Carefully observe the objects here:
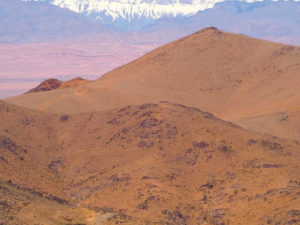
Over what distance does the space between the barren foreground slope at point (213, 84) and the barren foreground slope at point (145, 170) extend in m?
14.6

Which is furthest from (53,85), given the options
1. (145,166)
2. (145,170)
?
(145,170)

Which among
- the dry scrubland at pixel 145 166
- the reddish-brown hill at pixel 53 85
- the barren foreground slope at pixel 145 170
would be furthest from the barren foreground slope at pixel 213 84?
the barren foreground slope at pixel 145 170

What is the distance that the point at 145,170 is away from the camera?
4097cm

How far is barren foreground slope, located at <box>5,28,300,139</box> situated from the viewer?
2594 inches

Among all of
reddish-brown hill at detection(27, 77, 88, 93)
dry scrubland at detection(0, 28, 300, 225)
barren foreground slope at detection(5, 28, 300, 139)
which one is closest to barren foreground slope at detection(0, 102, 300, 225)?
dry scrubland at detection(0, 28, 300, 225)

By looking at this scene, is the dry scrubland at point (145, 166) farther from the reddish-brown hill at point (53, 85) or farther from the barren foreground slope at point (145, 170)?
the reddish-brown hill at point (53, 85)

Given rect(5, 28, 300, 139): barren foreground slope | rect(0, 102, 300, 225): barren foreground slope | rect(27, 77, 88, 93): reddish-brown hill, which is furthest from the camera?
rect(27, 77, 88, 93): reddish-brown hill

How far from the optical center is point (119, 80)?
7800cm

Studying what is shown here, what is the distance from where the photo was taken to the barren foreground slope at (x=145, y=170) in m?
34.1

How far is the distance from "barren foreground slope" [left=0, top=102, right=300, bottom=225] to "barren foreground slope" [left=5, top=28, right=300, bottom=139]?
47.7ft

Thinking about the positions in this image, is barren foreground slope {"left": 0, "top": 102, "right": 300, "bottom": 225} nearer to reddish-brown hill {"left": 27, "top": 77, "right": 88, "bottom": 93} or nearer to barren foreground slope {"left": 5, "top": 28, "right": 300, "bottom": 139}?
barren foreground slope {"left": 5, "top": 28, "right": 300, "bottom": 139}

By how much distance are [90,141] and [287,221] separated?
19.6 meters

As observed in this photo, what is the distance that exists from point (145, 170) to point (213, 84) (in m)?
39.2

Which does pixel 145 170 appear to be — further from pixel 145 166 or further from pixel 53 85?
pixel 53 85
